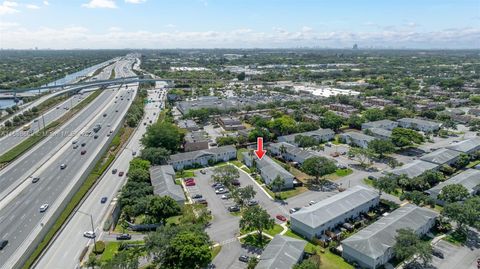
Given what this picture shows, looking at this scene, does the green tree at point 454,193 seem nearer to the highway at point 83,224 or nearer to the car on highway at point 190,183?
the car on highway at point 190,183

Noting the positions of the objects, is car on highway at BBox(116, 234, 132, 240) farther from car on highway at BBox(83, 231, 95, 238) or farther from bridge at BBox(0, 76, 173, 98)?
bridge at BBox(0, 76, 173, 98)

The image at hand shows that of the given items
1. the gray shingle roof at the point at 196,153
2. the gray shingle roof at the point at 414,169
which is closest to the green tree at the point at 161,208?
the gray shingle roof at the point at 196,153

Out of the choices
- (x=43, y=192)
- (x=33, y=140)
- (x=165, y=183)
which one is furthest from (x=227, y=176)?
(x=33, y=140)

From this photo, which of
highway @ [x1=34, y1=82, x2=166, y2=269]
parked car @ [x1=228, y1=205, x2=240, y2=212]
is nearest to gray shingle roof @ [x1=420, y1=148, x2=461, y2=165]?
parked car @ [x1=228, y1=205, x2=240, y2=212]

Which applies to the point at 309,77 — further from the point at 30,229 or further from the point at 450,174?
Answer: the point at 30,229

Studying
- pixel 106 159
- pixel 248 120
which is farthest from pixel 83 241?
pixel 248 120

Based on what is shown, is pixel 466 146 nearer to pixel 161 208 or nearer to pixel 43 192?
pixel 161 208
